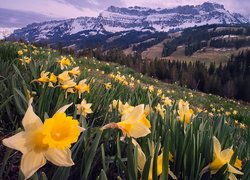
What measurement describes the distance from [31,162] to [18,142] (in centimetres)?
8

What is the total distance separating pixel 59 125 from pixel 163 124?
1.03 metres

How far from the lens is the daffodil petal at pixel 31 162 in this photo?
107cm

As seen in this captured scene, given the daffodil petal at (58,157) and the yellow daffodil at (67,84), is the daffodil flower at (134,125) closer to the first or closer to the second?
the daffodil petal at (58,157)

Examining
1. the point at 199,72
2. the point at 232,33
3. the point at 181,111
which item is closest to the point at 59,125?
the point at 181,111

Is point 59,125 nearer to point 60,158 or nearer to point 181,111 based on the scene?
point 60,158

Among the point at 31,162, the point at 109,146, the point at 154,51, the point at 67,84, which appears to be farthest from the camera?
the point at 154,51

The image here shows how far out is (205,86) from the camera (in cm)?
4188

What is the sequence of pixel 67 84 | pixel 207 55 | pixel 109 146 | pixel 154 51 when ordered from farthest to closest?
pixel 154 51 → pixel 207 55 → pixel 67 84 → pixel 109 146

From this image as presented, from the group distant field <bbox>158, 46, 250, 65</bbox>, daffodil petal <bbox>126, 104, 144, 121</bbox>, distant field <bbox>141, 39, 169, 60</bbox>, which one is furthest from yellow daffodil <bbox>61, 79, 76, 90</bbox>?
distant field <bbox>141, 39, 169, 60</bbox>

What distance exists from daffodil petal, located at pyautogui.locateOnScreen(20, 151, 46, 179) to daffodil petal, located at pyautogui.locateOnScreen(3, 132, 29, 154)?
22 millimetres

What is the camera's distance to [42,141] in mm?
1095

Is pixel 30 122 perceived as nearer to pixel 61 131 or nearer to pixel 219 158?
pixel 61 131

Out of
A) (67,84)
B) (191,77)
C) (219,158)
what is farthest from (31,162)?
(191,77)


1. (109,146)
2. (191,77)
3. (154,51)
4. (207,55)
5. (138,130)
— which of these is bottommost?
(154,51)
